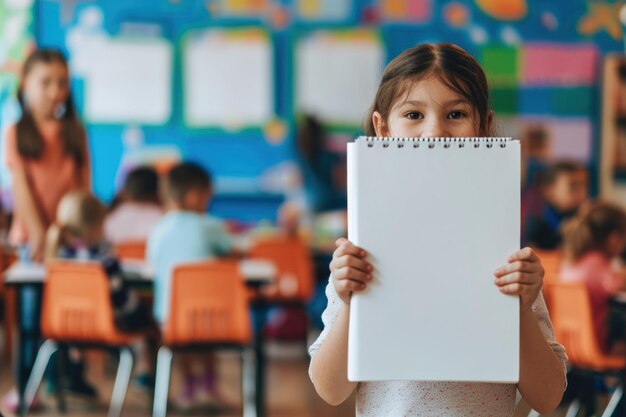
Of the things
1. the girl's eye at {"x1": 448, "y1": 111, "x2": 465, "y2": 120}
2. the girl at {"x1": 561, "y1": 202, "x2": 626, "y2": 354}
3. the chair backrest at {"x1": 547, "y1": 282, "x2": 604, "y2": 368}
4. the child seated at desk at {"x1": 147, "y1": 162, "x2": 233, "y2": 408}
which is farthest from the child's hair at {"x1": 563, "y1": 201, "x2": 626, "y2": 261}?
the girl's eye at {"x1": 448, "y1": 111, "x2": 465, "y2": 120}

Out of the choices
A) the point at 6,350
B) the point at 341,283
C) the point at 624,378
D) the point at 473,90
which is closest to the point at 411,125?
the point at 473,90

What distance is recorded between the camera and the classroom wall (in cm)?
632

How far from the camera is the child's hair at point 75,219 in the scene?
164 inches

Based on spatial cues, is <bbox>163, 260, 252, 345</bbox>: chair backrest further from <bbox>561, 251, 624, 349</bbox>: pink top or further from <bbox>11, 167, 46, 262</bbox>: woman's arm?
<bbox>561, 251, 624, 349</bbox>: pink top

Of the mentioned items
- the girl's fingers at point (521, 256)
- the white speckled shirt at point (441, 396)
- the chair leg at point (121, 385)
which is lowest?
the chair leg at point (121, 385)

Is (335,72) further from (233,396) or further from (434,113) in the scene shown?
(434,113)

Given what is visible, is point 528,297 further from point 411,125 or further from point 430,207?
point 411,125

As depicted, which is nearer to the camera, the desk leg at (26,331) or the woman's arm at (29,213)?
the desk leg at (26,331)

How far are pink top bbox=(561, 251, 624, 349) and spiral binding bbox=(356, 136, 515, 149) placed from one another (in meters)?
2.77

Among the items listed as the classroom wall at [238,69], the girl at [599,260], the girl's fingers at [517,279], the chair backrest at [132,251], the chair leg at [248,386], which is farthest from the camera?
the classroom wall at [238,69]

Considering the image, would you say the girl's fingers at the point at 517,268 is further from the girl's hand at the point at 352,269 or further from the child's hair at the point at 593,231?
the child's hair at the point at 593,231

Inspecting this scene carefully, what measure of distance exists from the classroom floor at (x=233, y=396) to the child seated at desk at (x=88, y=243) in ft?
1.72

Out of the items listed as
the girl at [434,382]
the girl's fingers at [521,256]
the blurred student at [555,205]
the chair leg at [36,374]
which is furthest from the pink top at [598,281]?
the girl's fingers at [521,256]

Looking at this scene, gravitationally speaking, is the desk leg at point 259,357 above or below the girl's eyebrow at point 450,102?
below
